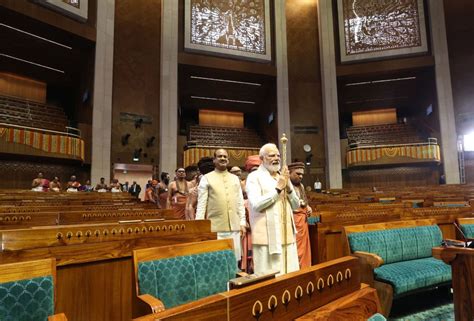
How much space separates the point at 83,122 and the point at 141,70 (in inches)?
138

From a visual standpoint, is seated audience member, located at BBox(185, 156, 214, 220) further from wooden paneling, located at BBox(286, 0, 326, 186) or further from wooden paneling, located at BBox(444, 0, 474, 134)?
wooden paneling, located at BBox(444, 0, 474, 134)

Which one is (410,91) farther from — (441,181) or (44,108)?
(44,108)

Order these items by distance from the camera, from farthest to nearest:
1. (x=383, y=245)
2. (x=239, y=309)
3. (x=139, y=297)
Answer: (x=383, y=245)
(x=139, y=297)
(x=239, y=309)

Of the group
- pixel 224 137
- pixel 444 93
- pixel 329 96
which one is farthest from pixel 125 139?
pixel 444 93

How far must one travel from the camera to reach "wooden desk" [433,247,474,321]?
1976mm

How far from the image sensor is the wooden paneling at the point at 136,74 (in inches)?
520

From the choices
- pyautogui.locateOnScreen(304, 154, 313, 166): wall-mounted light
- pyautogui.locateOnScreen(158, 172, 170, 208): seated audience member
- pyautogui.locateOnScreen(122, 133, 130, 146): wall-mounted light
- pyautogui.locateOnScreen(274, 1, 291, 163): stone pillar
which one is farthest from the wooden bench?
pyautogui.locateOnScreen(304, 154, 313, 166): wall-mounted light

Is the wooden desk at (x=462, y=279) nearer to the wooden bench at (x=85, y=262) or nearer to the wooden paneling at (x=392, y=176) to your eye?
the wooden bench at (x=85, y=262)

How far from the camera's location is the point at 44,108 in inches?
532

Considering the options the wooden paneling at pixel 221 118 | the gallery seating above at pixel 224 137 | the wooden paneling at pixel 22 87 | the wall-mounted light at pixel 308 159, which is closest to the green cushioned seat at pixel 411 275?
the wall-mounted light at pixel 308 159

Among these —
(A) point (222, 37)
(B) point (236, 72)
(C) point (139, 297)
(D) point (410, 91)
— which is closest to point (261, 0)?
(A) point (222, 37)

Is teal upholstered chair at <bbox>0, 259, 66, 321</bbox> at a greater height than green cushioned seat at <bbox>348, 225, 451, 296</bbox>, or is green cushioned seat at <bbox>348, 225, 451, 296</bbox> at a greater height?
teal upholstered chair at <bbox>0, 259, 66, 321</bbox>

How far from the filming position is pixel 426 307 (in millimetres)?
2887

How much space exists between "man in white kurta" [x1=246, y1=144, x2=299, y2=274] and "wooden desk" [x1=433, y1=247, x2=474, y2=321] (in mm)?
1100
